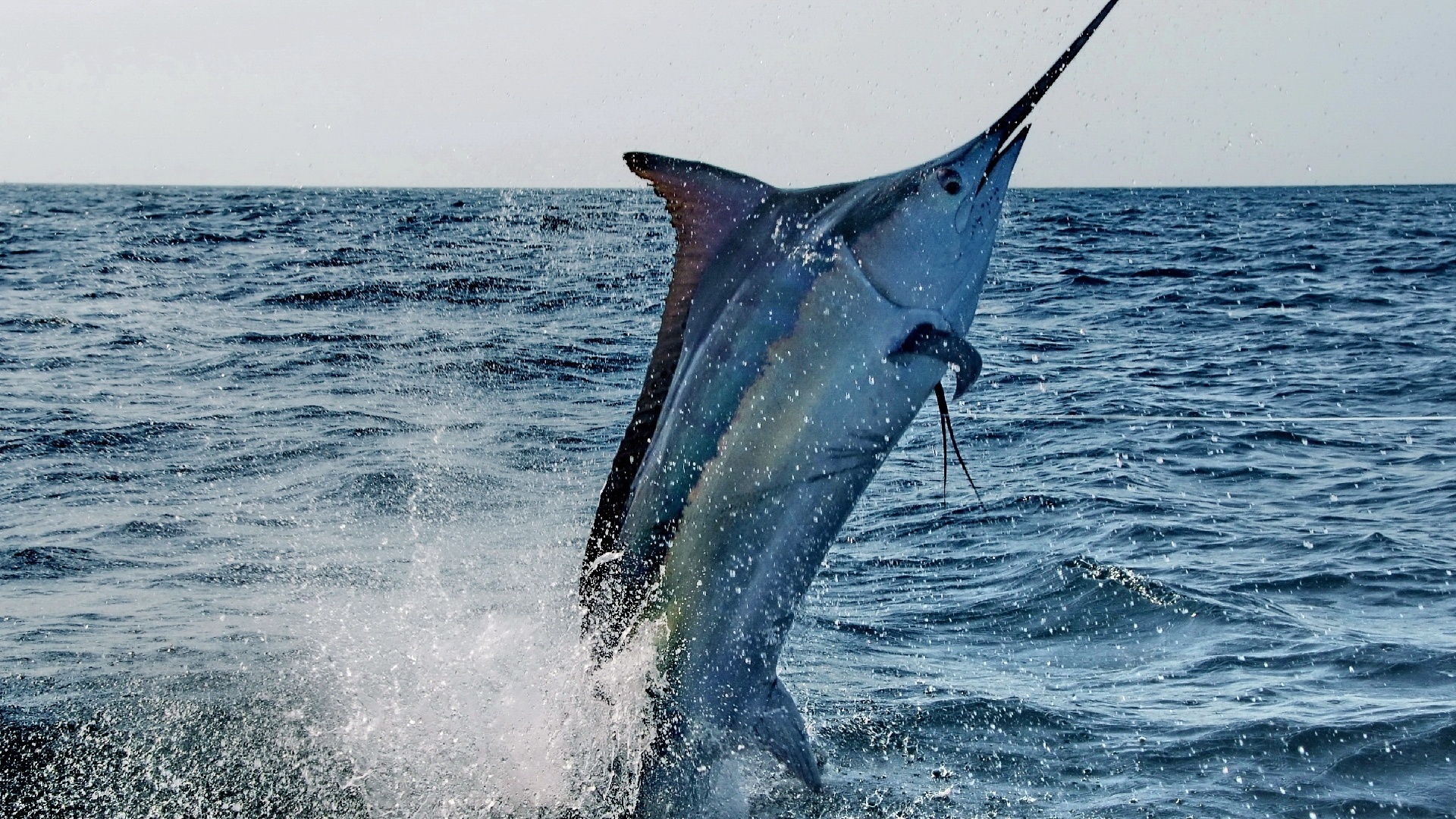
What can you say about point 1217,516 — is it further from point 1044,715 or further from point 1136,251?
point 1136,251

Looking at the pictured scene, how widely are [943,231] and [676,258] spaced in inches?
31.5

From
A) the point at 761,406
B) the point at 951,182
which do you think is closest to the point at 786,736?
the point at 761,406

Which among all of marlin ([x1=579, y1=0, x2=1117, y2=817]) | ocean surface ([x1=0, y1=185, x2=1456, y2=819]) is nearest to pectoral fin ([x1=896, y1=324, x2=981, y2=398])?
marlin ([x1=579, y1=0, x2=1117, y2=817])

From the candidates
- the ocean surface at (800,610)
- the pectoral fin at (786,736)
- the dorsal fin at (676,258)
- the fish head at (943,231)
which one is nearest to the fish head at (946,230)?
the fish head at (943,231)

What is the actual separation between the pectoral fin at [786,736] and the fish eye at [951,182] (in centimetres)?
142

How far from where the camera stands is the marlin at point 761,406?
9.84ft

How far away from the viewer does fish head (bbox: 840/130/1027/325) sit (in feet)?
9.80

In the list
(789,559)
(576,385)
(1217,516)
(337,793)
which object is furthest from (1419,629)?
(576,385)

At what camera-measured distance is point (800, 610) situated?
440cm

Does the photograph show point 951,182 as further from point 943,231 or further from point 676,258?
point 676,258

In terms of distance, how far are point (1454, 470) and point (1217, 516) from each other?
7.45 ft

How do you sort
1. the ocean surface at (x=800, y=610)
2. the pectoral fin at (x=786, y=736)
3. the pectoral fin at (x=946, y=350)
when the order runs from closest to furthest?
1. the pectoral fin at (x=946, y=350)
2. the pectoral fin at (x=786, y=736)
3. the ocean surface at (x=800, y=610)

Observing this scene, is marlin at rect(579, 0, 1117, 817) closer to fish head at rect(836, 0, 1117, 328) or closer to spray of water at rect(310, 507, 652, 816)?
fish head at rect(836, 0, 1117, 328)

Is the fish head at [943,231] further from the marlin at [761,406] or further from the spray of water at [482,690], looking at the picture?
the spray of water at [482,690]
